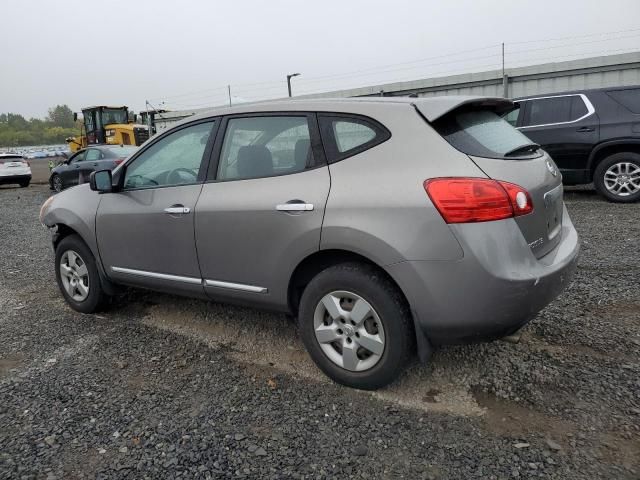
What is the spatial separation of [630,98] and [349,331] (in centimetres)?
733

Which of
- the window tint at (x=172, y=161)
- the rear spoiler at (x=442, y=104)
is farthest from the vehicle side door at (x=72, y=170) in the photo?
the rear spoiler at (x=442, y=104)

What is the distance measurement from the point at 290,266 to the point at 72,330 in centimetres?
Result: 215

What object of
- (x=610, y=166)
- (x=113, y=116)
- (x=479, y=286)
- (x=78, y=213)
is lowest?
(x=479, y=286)

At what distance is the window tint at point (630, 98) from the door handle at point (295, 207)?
23.5 ft

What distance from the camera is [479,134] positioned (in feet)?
9.28

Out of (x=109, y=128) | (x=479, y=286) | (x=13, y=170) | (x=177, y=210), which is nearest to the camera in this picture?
(x=479, y=286)

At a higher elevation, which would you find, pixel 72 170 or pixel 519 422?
pixel 72 170

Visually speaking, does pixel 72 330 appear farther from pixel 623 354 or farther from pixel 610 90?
pixel 610 90

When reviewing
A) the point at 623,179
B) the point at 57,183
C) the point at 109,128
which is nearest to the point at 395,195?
the point at 623,179

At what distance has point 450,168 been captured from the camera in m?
2.55

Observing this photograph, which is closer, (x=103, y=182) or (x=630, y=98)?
(x=103, y=182)

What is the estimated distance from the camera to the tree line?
3495 inches

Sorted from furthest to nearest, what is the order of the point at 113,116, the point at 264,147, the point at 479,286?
the point at 113,116, the point at 264,147, the point at 479,286

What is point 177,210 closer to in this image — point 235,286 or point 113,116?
point 235,286
